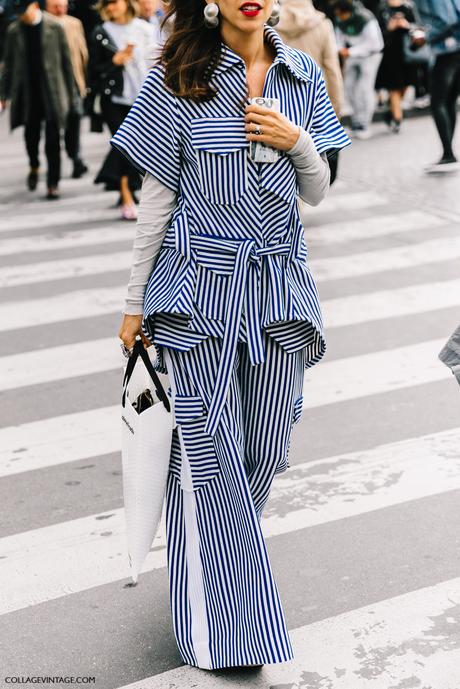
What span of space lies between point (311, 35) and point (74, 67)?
3.39 m

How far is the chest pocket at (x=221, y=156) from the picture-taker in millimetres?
3201

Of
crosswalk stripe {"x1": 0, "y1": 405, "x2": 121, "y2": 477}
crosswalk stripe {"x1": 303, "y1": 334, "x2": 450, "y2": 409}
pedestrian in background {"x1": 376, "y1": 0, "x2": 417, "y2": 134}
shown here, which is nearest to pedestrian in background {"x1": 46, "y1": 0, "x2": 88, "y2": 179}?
pedestrian in background {"x1": 376, "y1": 0, "x2": 417, "y2": 134}

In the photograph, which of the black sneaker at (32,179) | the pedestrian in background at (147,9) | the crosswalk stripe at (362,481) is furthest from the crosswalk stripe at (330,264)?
the crosswalk stripe at (362,481)

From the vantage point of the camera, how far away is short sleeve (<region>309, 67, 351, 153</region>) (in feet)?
11.1

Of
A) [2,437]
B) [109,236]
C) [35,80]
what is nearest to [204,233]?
[2,437]

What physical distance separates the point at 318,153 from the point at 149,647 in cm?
157

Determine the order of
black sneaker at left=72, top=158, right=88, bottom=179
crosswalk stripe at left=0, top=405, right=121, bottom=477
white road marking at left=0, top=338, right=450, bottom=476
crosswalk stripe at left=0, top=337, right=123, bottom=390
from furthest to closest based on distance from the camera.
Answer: black sneaker at left=72, top=158, right=88, bottom=179
crosswalk stripe at left=0, top=337, right=123, bottom=390
white road marking at left=0, top=338, right=450, bottom=476
crosswalk stripe at left=0, top=405, right=121, bottom=477

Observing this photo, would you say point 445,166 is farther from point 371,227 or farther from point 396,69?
point 396,69

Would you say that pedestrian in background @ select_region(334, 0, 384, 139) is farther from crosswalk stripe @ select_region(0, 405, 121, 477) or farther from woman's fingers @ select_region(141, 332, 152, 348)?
woman's fingers @ select_region(141, 332, 152, 348)

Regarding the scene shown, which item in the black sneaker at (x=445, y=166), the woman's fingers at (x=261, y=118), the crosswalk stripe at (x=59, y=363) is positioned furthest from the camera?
the black sneaker at (x=445, y=166)

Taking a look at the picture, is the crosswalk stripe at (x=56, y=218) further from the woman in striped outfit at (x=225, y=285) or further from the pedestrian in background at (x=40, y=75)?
the woman in striped outfit at (x=225, y=285)

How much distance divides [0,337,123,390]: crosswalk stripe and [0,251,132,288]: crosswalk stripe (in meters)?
1.73

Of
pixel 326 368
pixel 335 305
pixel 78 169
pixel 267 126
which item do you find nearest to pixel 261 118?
pixel 267 126

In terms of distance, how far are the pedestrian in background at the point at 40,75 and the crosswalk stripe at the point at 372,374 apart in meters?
5.49
